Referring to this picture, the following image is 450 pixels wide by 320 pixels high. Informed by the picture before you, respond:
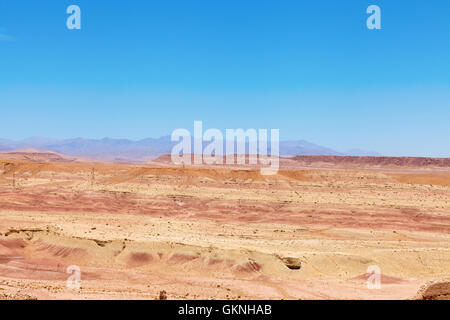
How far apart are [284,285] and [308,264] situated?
595 centimetres

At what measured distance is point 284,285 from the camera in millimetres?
32469

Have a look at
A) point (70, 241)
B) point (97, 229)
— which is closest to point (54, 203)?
point (97, 229)

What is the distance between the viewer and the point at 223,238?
1946 inches

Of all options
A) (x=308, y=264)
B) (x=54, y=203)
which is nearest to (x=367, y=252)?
(x=308, y=264)

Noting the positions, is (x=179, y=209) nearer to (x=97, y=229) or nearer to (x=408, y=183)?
(x=97, y=229)

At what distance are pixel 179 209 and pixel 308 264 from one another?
38190mm

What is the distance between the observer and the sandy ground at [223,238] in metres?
31.3

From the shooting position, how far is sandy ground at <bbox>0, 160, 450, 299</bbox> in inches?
1232

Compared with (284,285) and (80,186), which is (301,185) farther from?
(284,285)

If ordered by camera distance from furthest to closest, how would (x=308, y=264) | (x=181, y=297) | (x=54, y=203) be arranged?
(x=54, y=203) < (x=308, y=264) < (x=181, y=297)
